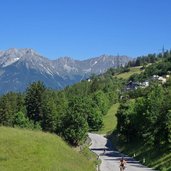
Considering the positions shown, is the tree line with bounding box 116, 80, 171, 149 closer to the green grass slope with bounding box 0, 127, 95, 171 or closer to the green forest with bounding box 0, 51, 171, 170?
the green forest with bounding box 0, 51, 171, 170

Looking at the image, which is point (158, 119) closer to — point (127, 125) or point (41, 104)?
point (127, 125)

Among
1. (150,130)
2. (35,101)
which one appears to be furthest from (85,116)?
(150,130)

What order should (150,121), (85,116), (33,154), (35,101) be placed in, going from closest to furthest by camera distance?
(33,154) → (150,121) → (85,116) → (35,101)

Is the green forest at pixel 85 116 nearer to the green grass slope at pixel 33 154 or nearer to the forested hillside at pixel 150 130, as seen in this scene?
the forested hillside at pixel 150 130

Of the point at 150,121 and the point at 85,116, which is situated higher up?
the point at 85,116

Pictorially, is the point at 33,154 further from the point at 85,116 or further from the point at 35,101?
the point at 35,101

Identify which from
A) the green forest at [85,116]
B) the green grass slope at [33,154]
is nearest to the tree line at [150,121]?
the green forest at [85,116]

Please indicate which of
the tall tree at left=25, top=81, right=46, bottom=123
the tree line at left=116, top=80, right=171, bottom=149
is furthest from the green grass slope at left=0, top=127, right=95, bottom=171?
the tall tree at left=25, top=81, right=46, bottom=123

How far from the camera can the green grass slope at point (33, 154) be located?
3672cm

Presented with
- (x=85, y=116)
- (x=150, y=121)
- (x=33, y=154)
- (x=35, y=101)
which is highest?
(x=35, y=101)

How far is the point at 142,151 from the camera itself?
3474 inches

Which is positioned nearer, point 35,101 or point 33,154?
point 33,154

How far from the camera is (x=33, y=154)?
40.1m

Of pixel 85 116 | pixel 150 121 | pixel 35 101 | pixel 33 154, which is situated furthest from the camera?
pixel 35 101
